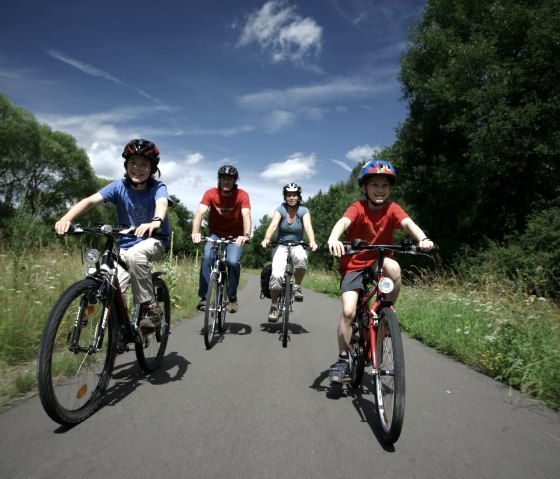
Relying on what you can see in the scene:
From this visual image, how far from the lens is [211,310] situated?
546 centimetres

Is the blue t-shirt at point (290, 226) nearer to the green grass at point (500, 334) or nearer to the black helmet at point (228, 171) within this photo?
the black helmet at point (228, 171)

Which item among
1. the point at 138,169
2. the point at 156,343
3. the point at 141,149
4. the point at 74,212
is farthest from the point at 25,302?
the point at 141,149

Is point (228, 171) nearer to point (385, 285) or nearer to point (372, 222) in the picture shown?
point (372, 222)

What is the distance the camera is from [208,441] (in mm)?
2426

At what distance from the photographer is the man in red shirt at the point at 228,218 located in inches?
230

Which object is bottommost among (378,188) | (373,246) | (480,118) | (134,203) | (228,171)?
(373,246)

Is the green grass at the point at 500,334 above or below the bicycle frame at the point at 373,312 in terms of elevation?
below

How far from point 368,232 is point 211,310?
2749 mm

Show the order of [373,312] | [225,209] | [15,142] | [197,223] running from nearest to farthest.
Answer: [373,312] < [197,223] < [225,209] < [15,142]

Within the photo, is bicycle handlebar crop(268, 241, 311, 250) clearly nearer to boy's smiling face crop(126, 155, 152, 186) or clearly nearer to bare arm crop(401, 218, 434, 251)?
bare arm crop(401, 218, 434, 251)

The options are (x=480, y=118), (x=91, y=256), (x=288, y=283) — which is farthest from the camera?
(x=480, y=118)

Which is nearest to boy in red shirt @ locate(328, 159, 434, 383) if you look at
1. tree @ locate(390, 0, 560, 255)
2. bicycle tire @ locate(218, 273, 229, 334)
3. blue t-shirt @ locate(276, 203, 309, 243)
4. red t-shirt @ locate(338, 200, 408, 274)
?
red t-shirt @ locate(338, 200, 408, 274)

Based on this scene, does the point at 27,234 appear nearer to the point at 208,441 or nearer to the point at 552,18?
the point at 208,441

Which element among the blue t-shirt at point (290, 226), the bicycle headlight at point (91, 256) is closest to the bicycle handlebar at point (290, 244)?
the blue t-shirt at point (290, 226)
